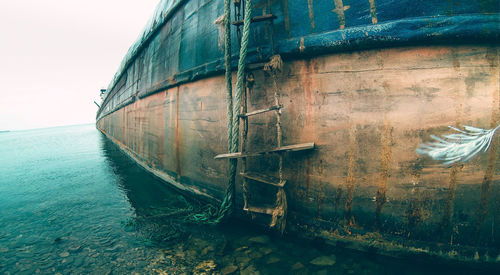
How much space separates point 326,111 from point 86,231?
3.92 meters

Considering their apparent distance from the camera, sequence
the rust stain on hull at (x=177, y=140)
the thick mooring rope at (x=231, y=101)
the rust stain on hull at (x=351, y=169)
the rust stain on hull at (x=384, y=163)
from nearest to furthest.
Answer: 1. the rust stain on hull at (x=384, y=163)
2. the rust stain on hull at (x=351, y=169)
3. the thick mooring rope at (x=231, y=101)
4. the rust stain on hull at (x=177, y=140)

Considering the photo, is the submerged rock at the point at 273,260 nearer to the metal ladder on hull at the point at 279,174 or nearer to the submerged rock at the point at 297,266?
the submerged rock at the point at 297,266

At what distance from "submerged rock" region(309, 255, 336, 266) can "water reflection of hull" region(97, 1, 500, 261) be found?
193 millimetres

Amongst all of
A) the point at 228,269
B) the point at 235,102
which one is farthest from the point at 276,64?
the point at 228,269

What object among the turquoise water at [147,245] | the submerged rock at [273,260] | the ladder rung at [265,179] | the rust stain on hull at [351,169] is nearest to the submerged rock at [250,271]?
the turquoise water at [147,245]

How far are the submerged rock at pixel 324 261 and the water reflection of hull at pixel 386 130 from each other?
19cm

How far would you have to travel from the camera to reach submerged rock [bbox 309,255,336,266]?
2.16 metres

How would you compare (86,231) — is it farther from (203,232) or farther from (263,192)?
(263,192)

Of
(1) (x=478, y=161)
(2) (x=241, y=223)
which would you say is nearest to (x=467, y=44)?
(1) (x=478, y=161)

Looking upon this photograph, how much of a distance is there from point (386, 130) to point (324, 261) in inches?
58.9

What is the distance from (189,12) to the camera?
3.94m

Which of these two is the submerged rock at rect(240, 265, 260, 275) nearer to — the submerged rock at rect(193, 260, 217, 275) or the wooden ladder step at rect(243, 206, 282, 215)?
the submerged rock at rect(193, 260, 217, 275)

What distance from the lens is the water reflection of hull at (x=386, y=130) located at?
1.79 meters

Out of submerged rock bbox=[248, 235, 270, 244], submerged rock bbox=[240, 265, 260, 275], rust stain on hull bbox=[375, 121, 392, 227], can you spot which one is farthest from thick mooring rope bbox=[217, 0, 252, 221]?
rust stain on hull bbox=[375, 121, 392, 227]
